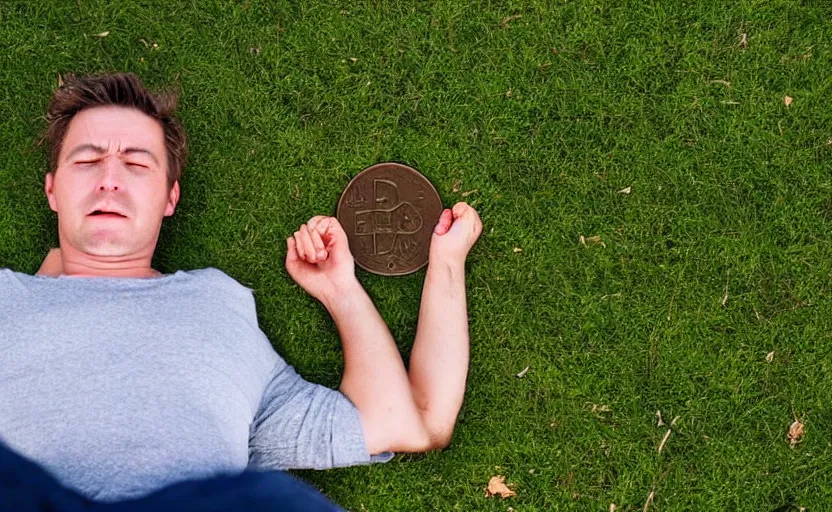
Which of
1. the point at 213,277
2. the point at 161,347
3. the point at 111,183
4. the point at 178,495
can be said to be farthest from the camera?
the point at 213,277

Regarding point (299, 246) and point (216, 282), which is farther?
point (299, 246)

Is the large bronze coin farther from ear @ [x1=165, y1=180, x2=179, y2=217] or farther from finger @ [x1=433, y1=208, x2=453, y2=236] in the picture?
ear @ [x1=165, y1=180, x2=179, y2=217]

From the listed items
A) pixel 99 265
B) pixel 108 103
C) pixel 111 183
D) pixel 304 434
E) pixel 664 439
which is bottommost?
pixel 664 439

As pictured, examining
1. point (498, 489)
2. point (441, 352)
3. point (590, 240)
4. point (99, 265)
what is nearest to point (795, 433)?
point (590, 240)

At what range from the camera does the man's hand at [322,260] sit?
3.82 metres

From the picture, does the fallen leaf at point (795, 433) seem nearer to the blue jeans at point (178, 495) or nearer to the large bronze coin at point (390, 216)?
the large bronze coin at point (390, 216)

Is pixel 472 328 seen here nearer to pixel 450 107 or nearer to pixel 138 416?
pixel 450 107

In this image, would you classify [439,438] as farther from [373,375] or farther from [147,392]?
[147,392]

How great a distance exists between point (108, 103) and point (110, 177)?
512 mm

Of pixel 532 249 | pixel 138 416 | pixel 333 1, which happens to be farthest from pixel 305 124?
pixel 138 416

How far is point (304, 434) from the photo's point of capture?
343cm

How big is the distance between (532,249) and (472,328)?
0.58 metres

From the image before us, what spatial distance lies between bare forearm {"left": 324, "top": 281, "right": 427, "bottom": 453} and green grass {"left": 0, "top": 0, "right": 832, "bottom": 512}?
0.23 metres

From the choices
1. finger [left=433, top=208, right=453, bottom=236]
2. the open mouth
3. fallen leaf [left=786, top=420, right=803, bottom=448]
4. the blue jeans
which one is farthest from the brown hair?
fallen leaf [left=786, top=420, right=803, bottom=448]
